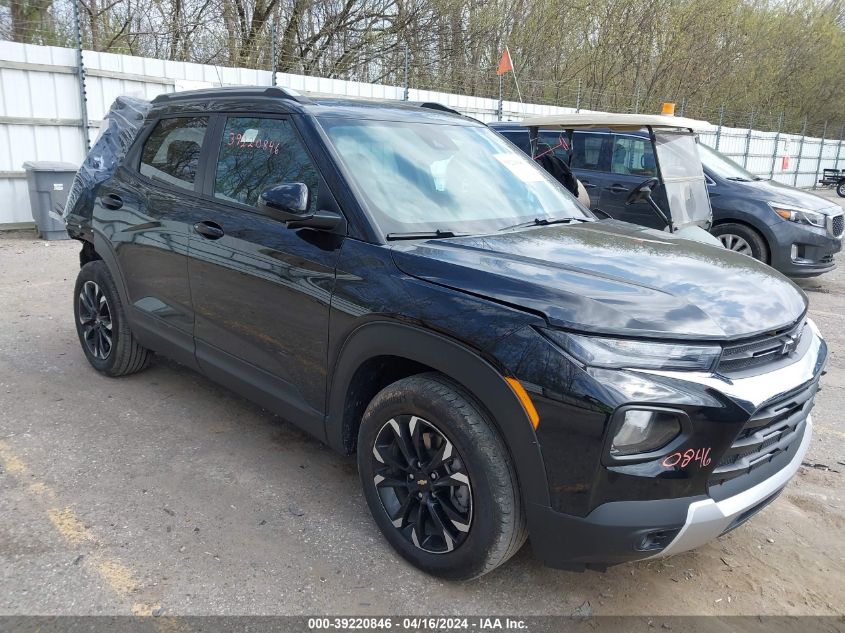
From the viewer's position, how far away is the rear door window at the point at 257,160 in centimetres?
314

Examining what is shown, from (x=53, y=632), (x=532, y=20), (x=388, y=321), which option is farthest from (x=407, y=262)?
(x=532, y=20)

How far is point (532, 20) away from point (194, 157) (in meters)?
20.2

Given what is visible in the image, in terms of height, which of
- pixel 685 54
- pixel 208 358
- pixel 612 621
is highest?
pixel 685 54

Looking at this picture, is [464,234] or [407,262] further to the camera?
[464,234]

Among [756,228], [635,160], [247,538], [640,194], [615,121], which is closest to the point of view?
[247,538]

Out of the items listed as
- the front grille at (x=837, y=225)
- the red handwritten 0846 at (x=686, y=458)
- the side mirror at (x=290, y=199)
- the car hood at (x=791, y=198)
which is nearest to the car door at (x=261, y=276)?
the side mirror at (x=290, y=199)

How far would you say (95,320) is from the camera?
4.64 meters

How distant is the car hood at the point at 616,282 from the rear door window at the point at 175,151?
66.5 inches

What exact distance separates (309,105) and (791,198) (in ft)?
22.6

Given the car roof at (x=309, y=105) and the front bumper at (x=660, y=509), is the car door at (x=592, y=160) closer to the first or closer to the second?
the car roof at (x=309, y=105)

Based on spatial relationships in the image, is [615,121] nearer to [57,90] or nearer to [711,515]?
[711,515]

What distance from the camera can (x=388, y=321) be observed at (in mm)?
2572

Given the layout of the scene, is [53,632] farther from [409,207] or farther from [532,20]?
[532,20]

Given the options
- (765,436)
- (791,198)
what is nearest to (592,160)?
(791,198)
